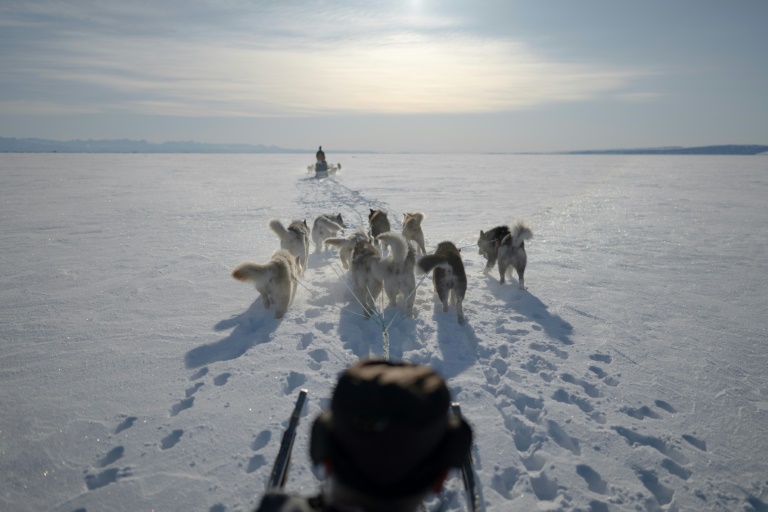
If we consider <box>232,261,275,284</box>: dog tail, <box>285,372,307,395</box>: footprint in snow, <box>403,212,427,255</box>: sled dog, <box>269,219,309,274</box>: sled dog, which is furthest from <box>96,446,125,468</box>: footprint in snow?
<box>403,212,427,255</box>: sled dog

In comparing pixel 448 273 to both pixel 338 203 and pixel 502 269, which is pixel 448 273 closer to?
pixel 502 269

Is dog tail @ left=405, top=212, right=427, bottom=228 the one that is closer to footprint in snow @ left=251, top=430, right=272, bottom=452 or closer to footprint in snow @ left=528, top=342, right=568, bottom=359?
footprint in snow @ left=528, top=342, right=568, bottom=359

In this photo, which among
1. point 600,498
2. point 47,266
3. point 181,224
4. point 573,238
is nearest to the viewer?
point 600,498

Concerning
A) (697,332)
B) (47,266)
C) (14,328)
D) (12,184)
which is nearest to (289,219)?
(47,266)

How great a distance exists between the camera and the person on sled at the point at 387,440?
90 cm

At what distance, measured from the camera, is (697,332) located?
4848 millimetres

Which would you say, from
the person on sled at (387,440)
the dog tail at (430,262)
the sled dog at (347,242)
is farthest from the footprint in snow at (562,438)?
the sled dog at (347,242)

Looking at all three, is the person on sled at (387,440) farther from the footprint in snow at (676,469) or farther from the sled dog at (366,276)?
the sled dog at (366,276)

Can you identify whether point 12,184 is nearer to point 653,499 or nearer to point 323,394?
point 323,394

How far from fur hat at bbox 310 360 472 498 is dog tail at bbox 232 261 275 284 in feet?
13.7

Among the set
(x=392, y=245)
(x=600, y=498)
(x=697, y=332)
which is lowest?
(x=600, y=498)

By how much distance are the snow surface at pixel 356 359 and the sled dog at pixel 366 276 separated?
0.93ft

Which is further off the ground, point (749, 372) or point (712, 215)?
point (712, 215)

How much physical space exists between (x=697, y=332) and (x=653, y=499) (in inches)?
126
